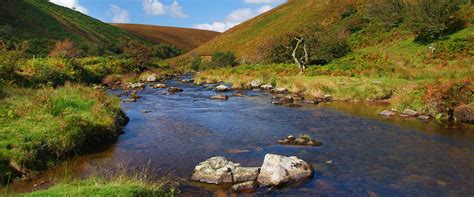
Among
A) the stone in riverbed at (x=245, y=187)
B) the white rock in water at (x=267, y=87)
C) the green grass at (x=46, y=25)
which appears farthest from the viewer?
the green grass at (x=46, y=25)

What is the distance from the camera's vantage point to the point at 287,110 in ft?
87.4

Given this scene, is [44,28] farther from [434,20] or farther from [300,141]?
[300,141]

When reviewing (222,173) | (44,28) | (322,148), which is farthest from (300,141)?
(44,28)

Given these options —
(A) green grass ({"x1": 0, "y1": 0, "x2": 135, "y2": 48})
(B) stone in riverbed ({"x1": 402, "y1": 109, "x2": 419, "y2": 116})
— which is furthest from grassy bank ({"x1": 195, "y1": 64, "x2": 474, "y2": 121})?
(A) green grass ({"x1": 0, "y1": 0, "x2": 135, "y2": 48})

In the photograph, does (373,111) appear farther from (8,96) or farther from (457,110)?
(8,96)

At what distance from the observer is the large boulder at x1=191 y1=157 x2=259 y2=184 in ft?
40.4

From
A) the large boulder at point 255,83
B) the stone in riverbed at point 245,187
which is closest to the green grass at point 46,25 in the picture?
the large boulder at point 255,83

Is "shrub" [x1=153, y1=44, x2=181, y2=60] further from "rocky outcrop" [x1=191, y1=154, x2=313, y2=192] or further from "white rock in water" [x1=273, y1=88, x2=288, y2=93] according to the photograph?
"rocky outcrop" [x1=191, y1=154, x2=313, y2=192]

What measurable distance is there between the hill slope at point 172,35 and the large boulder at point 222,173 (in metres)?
133

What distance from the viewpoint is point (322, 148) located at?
1661 cm

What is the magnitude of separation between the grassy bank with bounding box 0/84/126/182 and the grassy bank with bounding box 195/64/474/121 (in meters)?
16.9

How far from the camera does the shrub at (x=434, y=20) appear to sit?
46.5m

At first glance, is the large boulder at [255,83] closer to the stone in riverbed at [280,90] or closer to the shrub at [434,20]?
the stone in riverbed at [280,90]

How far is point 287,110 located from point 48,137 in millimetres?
15856
